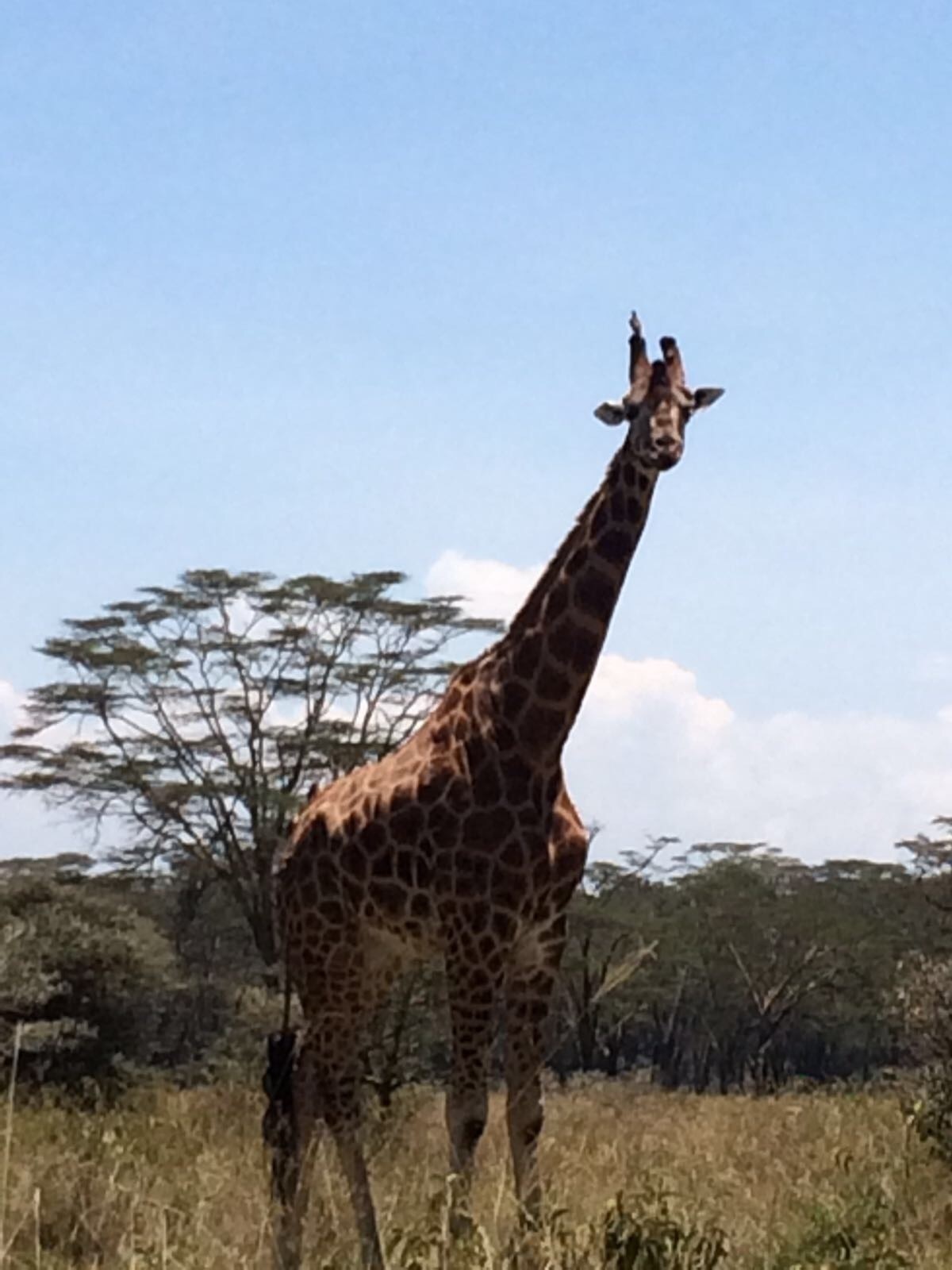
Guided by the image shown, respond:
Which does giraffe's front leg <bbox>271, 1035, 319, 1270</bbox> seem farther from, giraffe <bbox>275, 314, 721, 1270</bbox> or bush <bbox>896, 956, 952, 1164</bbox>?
bush <bbox>896, 956, 952, 1164</bbox>

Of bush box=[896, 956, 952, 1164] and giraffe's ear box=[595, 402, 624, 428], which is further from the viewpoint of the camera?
bush box=[896, 956, 952, 1164]

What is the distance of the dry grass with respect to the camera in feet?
16.1

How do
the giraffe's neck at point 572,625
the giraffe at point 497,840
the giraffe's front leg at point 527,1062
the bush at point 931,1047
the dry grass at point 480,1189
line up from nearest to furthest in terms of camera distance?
the dry grass at point 480,1189, the giraffe at point 497,840, the giraffe's front leg at point 527,1062, the giraffe's neck at point 572,625, the bush at point 931,1047

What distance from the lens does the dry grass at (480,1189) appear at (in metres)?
4.90

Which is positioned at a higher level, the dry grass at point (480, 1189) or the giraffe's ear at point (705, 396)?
the giraffe's ear at point (705, 396)

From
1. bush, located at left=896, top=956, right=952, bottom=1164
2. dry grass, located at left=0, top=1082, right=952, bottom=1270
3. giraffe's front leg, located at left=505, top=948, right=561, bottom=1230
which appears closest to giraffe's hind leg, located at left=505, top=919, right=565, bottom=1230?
giraffe's front leg, located at left=505, top=948, right=561, bottom=1230

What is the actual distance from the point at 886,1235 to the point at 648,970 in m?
25.9

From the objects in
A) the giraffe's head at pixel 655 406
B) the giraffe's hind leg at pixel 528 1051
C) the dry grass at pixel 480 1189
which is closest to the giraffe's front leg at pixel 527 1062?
the giraffe's hind leg at pixel 528 1051

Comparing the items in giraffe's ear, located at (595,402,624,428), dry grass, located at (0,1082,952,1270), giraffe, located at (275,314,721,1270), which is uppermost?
giraffe's ear, located at (595,402,624,428)

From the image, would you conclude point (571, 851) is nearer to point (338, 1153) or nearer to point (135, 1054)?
point (338, 1153)

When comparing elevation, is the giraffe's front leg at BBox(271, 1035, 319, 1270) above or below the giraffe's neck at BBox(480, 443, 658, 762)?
below

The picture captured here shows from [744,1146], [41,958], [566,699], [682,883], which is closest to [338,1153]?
[566,699]

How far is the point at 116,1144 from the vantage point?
7.45 meters

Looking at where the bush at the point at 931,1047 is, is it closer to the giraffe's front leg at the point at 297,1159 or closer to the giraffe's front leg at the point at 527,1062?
the giraffe's front leg at the point at 527,1062
